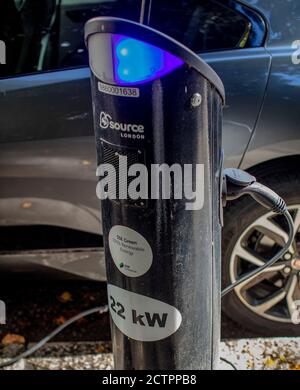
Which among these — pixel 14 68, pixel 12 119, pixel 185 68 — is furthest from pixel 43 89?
pixel 185 68

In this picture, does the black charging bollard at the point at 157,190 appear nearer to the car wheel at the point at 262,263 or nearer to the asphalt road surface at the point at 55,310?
the car wheel at the point at 262,263

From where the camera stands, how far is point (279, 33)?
2117 millimetres

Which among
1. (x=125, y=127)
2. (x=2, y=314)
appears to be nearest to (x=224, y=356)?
(x=2, y=314)

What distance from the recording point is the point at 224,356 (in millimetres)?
2447

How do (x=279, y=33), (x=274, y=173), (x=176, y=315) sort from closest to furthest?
(x=176, y=315)
(x=279, y=33)
(x=274, y=173)

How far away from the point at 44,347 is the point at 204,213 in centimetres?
136

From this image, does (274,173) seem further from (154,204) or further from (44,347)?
(44,347)

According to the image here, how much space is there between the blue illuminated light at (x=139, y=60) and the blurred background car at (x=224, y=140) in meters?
0.68

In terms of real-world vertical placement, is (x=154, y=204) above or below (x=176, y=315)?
above

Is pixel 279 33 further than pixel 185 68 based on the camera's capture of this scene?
Yes

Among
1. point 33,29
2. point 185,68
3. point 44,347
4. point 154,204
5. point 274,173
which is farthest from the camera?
point 33,29

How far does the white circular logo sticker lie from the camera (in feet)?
5.07

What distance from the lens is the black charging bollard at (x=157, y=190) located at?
132 cm

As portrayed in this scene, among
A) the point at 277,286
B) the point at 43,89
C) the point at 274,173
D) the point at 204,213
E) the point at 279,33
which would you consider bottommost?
the point at 277,286
